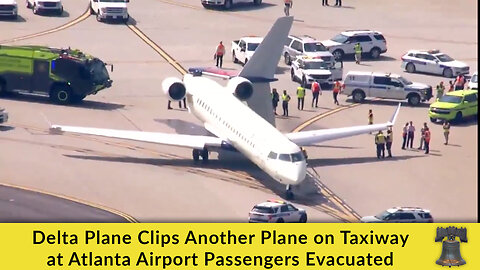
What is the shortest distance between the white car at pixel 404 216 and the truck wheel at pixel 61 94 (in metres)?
29.4

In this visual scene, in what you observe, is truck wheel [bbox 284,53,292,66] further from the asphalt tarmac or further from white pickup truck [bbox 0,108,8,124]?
white pickup truck [bbox 0,108,8,124]

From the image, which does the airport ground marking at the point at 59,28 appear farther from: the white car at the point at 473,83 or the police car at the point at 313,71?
the white car at the point at 473,83

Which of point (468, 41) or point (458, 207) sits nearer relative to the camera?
point (458, 207)

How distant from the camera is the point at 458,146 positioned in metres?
71.9

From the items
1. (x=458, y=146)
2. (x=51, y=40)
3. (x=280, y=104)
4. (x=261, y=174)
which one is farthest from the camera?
(x=51, y=40)

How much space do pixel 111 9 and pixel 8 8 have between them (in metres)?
8.06

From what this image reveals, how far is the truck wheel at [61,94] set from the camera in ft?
259

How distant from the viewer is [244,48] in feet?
300

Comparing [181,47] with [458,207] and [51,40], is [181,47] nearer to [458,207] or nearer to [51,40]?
[51,40]

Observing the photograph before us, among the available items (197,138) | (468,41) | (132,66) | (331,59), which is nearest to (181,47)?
(132,66)

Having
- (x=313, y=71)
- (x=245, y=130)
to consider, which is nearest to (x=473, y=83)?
(x=313, y=71)

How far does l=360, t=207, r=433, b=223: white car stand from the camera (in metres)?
53.9

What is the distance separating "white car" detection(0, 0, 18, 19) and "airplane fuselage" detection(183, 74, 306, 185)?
31.1 meters

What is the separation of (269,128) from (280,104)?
18.6 metres
